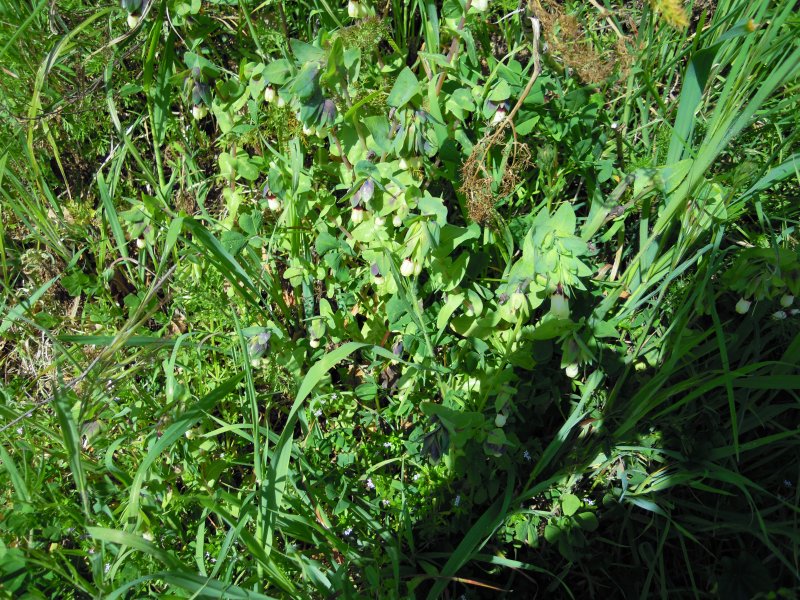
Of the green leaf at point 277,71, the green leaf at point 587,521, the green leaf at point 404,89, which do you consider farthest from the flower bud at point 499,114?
the green leaf at point 587,521

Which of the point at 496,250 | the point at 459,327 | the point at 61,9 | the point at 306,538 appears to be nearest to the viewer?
the point at 306,538

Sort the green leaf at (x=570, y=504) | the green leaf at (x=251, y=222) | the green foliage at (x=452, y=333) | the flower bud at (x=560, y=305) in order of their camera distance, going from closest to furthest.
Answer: the flower bud at (x=560, y=305) → the green foliage at (x=452, y=333) → the green leaf at (x=570, y=504) → the green leaf at (x=251, y=222)

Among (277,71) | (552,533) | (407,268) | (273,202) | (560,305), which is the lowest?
(552,533)

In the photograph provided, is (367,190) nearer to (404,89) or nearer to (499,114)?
(404,89)

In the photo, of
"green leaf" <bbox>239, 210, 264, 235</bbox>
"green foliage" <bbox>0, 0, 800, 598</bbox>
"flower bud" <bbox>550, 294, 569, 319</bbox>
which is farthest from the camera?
"green leaf" <bbox>239, 210, 264, 235</bbox>

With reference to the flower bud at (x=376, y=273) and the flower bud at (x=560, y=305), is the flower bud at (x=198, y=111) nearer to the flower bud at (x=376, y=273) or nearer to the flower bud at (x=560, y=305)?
the flower bud at (x=376, y=273)

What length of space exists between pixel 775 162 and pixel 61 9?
2616mm

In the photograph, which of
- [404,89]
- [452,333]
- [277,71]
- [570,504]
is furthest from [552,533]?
[277,71]

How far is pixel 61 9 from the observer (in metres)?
2.45

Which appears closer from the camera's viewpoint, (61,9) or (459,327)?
(459,327)

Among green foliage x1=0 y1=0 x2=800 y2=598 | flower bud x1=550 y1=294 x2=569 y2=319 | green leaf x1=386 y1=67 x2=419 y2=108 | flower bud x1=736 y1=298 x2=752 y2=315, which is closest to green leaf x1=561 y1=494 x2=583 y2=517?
green foliage x1=0 y1=0 x2=800 y2=598

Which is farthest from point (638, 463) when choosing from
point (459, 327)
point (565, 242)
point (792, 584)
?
point (565, 242)

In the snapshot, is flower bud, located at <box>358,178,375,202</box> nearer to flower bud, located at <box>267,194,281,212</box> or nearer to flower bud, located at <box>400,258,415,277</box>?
flower bud, located at <box>400,258,415,277</box>

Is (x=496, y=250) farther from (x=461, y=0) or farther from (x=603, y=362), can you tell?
(x=461, y=0)
